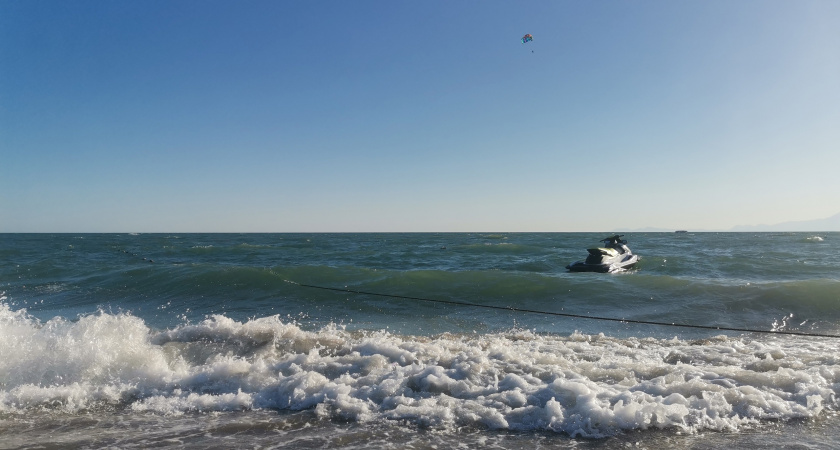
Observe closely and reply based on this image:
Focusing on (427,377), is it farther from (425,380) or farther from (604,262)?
(604,262)

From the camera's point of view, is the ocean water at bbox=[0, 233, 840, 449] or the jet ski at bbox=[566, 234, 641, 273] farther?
the jet ski at bbox=[566, 234, 641, 273]

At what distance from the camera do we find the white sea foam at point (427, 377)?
4438mm

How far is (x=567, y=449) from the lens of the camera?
12.4ft

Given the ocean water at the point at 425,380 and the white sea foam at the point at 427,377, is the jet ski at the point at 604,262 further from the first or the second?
the white sea foam at the point at 427,377

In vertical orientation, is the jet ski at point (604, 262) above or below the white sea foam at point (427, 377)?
above

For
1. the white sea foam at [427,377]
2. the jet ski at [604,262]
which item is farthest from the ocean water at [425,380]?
the jet ski at [604,262]

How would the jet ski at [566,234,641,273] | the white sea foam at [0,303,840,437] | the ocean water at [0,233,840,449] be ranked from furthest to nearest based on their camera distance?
the jet ski at [566,234,641,273], the white sea foam at [0,303,840,437], the ocean water at [0,233,840,449]

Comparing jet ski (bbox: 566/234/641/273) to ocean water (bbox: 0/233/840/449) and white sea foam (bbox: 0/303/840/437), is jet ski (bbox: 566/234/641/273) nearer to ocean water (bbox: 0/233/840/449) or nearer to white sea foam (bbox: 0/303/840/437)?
ocean water (bbox: 0/233/840/449)

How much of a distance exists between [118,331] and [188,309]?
4526mm

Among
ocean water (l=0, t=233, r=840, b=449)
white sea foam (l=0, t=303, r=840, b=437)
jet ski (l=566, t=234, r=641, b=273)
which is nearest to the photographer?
ocean water (l=0, t=233, r=840, b=449)


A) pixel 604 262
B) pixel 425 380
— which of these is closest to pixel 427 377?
pixel 425 380

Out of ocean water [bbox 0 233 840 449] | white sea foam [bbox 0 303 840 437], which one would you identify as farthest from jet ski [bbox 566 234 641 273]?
white sea foam [bbox 0 303 840 437]

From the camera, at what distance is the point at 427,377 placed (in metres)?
5.29

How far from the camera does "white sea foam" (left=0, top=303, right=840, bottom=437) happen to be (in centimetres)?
444
